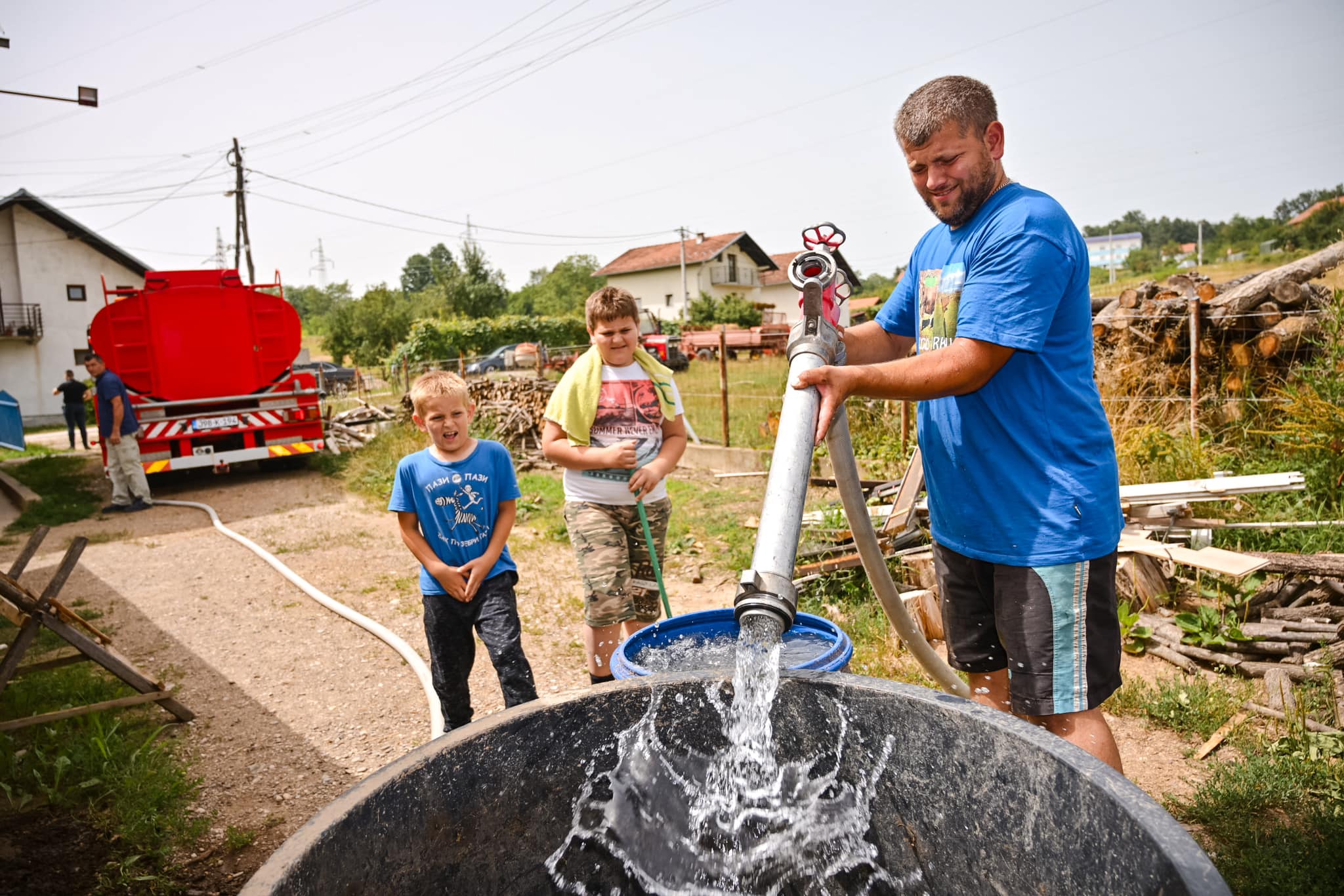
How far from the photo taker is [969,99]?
185 cm

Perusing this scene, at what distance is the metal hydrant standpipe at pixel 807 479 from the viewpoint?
136 centimetres

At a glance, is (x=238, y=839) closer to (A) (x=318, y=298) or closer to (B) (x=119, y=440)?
(B) (x=119, y=440)

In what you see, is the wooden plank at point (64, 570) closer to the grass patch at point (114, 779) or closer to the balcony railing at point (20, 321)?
the grass patch at point (114, 779)

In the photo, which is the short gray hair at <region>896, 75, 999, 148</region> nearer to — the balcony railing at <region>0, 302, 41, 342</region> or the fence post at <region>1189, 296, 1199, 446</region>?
the fence post at <region>1189, 296, 1199, 446</region>

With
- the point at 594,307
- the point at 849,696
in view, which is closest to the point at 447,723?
the point at 594,307

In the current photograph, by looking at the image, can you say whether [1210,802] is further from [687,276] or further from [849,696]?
[687,276]

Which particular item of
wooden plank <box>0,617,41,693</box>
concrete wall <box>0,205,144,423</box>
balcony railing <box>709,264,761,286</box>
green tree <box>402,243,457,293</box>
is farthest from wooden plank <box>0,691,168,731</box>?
green tree <box>402,243,457,293</box>

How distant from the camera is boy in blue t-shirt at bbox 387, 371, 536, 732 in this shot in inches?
114

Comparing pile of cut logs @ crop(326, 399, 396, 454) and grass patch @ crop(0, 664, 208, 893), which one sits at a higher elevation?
pile of cut logs @ crop(326, 399, 396, 454)

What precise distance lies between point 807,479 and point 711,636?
1227 millimetres

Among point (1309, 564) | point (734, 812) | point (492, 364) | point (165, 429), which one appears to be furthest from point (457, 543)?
point (492, 364)

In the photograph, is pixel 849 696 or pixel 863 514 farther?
pixel 863 514

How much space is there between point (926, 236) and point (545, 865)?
1737 millimetres

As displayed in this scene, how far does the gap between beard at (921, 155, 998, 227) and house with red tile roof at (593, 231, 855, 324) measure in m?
42.8
